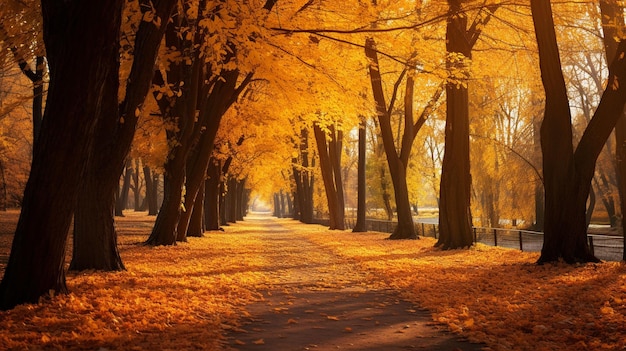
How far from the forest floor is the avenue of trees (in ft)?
2.97

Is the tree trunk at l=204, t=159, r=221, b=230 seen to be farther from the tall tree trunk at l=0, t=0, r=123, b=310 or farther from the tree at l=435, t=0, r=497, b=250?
the tall tree trunk at l=0, t=0, r=123, b=310

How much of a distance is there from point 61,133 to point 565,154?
30.4 ft

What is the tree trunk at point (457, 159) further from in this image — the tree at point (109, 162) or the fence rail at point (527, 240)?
the tree at point (109, 162)

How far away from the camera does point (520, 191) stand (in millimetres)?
31031

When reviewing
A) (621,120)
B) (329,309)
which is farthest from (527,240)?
(329,309)

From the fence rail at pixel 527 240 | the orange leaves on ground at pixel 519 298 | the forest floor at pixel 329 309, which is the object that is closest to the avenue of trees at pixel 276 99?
the forest floor at pixel 329 309

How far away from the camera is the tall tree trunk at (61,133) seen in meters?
5.85

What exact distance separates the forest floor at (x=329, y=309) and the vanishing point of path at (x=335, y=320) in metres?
0.02

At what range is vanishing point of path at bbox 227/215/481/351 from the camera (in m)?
5.36

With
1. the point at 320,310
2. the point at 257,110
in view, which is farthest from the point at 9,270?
the point at 257,110

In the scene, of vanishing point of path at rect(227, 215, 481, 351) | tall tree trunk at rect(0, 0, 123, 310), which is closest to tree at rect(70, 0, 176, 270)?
tall tree trunk at rect(0, 0, 123, 310)

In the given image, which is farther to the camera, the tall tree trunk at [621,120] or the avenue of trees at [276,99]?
the tall tree trunk at [621,120]

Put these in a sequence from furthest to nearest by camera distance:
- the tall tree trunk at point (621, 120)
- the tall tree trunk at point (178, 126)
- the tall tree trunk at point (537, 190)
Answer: the tall tree trunk at point (537, 190)
the tall tree trunk at point (178, 126)
the tall tree trunk at point (621, 120)

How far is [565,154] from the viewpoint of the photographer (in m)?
10.7
